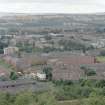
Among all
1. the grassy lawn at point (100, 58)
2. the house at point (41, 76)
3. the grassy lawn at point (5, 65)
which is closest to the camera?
the house at point (41, 76)

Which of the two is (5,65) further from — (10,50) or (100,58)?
(100,58)

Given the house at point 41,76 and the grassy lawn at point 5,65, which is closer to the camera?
the house at point 41,76

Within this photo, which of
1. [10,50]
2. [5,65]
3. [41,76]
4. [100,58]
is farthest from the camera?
[10,50]

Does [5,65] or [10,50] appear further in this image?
[10,50]

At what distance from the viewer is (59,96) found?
10.7 metres

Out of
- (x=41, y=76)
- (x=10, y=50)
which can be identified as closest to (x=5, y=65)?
(x=41, y=76)

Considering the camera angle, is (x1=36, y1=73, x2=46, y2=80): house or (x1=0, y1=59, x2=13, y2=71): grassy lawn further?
(x1=0, y1=59, x2=13, y2=71): grassy lawn

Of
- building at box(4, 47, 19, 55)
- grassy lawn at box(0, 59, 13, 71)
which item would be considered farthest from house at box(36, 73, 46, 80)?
building at box(4, 47, 19, 55)

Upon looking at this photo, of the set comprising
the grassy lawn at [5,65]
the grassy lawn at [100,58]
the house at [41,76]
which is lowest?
the grassy lawn at [100,58]

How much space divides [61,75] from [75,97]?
10.8 feet

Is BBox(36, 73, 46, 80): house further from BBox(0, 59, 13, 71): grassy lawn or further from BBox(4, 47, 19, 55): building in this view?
BBox(4, 47, 19, 55): building

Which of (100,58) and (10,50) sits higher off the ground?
(10,50)

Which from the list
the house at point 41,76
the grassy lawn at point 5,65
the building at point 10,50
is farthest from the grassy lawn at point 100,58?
the house at point 41,76

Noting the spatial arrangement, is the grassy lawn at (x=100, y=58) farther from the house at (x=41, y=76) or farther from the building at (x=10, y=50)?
the house at (x=41, y=76)
